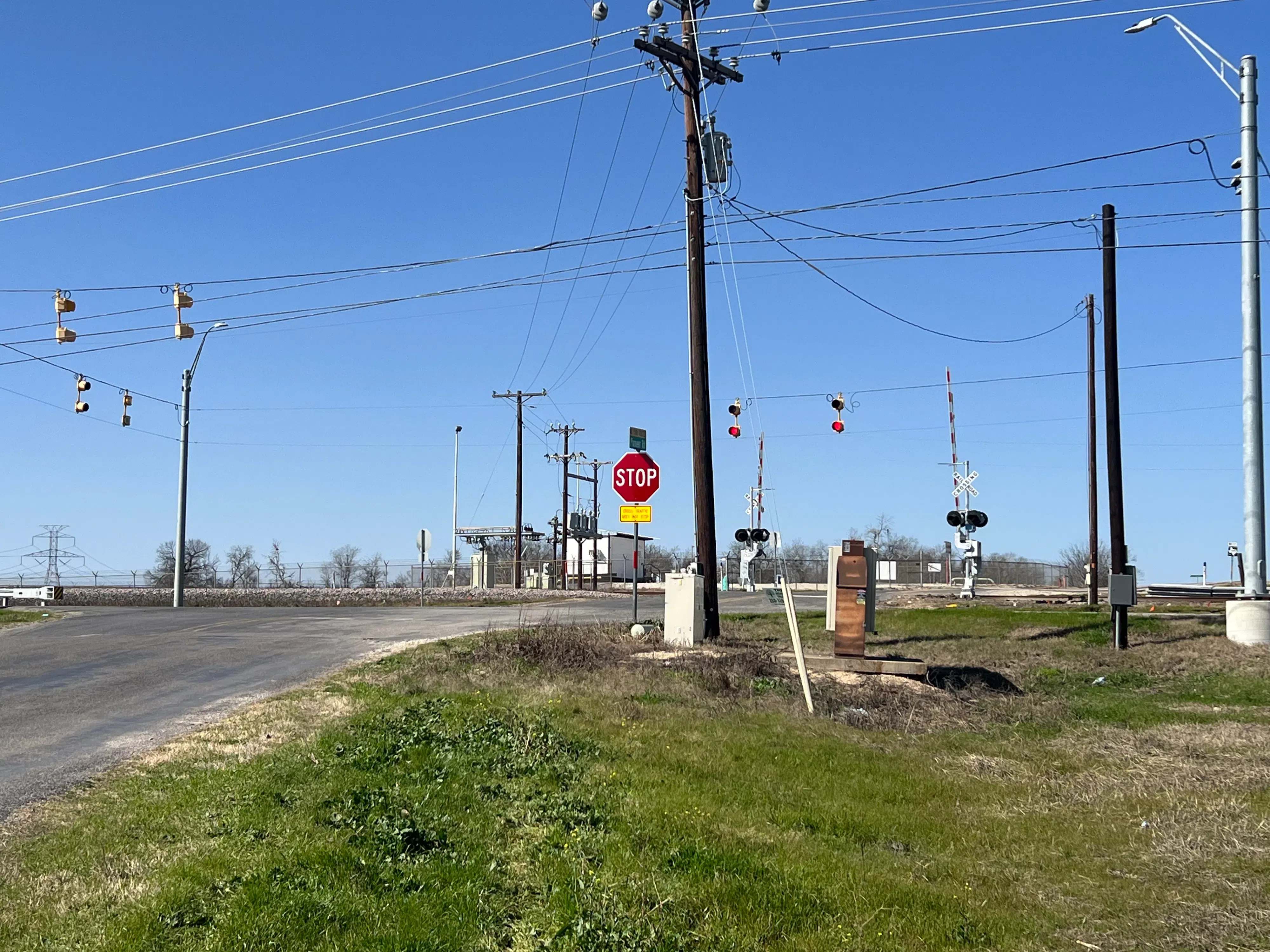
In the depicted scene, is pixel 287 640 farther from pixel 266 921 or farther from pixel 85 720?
pixel 266 921

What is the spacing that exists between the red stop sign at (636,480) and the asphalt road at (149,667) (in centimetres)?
437

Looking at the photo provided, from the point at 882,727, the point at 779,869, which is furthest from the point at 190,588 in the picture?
the point at 779,869

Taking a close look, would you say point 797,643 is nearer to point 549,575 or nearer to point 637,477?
point 637,477

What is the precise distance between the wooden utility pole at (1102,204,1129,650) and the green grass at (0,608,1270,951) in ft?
29.8

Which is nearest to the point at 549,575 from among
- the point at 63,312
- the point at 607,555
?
the point at 607,555

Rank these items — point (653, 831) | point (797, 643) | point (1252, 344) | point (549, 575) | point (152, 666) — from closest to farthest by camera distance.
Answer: point (653, 831) → point (797, 643) → point (152, 666) → point (1252, 344) → point (549, 575)

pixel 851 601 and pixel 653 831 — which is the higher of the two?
pixel 851 601

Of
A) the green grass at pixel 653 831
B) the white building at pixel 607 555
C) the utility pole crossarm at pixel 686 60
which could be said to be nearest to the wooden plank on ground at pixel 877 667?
the green grass at pixel 653 831

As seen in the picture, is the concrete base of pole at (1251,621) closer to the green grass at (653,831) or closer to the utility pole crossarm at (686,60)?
the green grass at (653,831)

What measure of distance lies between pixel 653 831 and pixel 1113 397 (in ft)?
62.3

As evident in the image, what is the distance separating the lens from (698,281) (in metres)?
20.0

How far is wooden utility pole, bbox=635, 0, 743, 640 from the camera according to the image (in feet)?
64.3

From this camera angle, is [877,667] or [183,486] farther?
[183,486]

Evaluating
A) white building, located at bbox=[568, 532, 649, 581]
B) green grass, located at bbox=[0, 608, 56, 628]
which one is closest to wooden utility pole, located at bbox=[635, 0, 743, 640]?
green grass, located at bbox=[0, 608, 56, 628]
